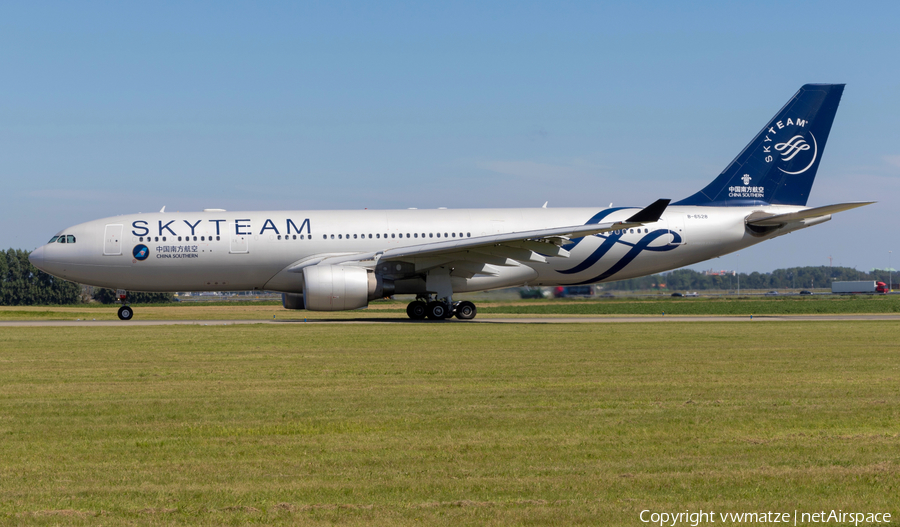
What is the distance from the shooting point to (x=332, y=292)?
24.6 meters

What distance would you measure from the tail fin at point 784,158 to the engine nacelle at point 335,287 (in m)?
12.5

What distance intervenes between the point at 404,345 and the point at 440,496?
37.4ft

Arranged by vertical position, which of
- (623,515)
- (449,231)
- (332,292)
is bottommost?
(623,515)

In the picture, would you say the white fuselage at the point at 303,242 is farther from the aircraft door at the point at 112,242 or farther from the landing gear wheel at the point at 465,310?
the landing gear wheel at the point at 465,310

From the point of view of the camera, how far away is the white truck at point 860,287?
10900cm

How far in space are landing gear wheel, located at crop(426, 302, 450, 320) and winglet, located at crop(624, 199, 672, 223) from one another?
21.9 ft

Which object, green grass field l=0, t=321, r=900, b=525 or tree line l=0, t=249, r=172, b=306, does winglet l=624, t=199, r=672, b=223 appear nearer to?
green grass field l=0, t=321, r=900, b=525

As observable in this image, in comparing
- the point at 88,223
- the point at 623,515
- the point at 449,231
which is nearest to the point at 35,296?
the point at 88,223

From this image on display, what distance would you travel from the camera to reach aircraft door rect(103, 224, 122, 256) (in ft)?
90.4

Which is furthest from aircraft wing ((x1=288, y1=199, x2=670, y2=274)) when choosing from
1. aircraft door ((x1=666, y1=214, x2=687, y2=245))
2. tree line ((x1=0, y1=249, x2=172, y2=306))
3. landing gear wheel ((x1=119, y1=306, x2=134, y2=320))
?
tree line ((x1=0, y1=249, x2=172, y2=306))

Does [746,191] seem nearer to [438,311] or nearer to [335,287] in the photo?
[438,311]

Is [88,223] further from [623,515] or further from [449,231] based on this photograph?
[623,515]

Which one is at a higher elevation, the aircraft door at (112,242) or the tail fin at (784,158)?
the tail fin at (784,158)

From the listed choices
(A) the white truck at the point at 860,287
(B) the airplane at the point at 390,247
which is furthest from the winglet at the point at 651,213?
(A) the white truck at the point at 860,287
